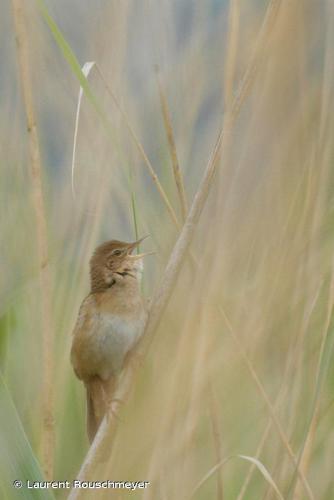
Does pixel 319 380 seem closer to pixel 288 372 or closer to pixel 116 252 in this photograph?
pixel 288 372

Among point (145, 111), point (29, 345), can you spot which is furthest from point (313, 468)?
point (145, 111)

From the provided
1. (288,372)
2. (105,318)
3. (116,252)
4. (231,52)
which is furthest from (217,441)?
(231,52)

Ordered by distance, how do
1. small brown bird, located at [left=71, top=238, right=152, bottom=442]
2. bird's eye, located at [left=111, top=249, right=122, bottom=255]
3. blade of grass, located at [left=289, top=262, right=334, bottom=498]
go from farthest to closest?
1. bird's eye, located at [left=111, top=249, right=122, bottom=255]
2. small brown bird, located at [left=71, top=238, right=152, bottom=442]
3. blade of grass, located at [left=289, top=262, right=334, bottom=498]

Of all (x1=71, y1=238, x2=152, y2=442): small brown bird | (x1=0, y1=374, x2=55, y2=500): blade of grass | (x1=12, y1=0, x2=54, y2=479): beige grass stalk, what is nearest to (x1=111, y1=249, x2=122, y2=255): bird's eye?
(x1=71, y1=238, x2=152, y2=442): small brown bird

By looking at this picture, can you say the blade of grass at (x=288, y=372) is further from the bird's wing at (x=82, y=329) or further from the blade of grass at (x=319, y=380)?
the bird's wing at (x=82, y=329)

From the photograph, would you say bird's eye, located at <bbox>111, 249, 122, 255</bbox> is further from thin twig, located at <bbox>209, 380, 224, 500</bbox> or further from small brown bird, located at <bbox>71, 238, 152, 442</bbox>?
thin twig, located at <bbox>209, 380, 224, 500</bbox>

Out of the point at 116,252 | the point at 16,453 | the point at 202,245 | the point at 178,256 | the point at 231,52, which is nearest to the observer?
the point at 16,453
